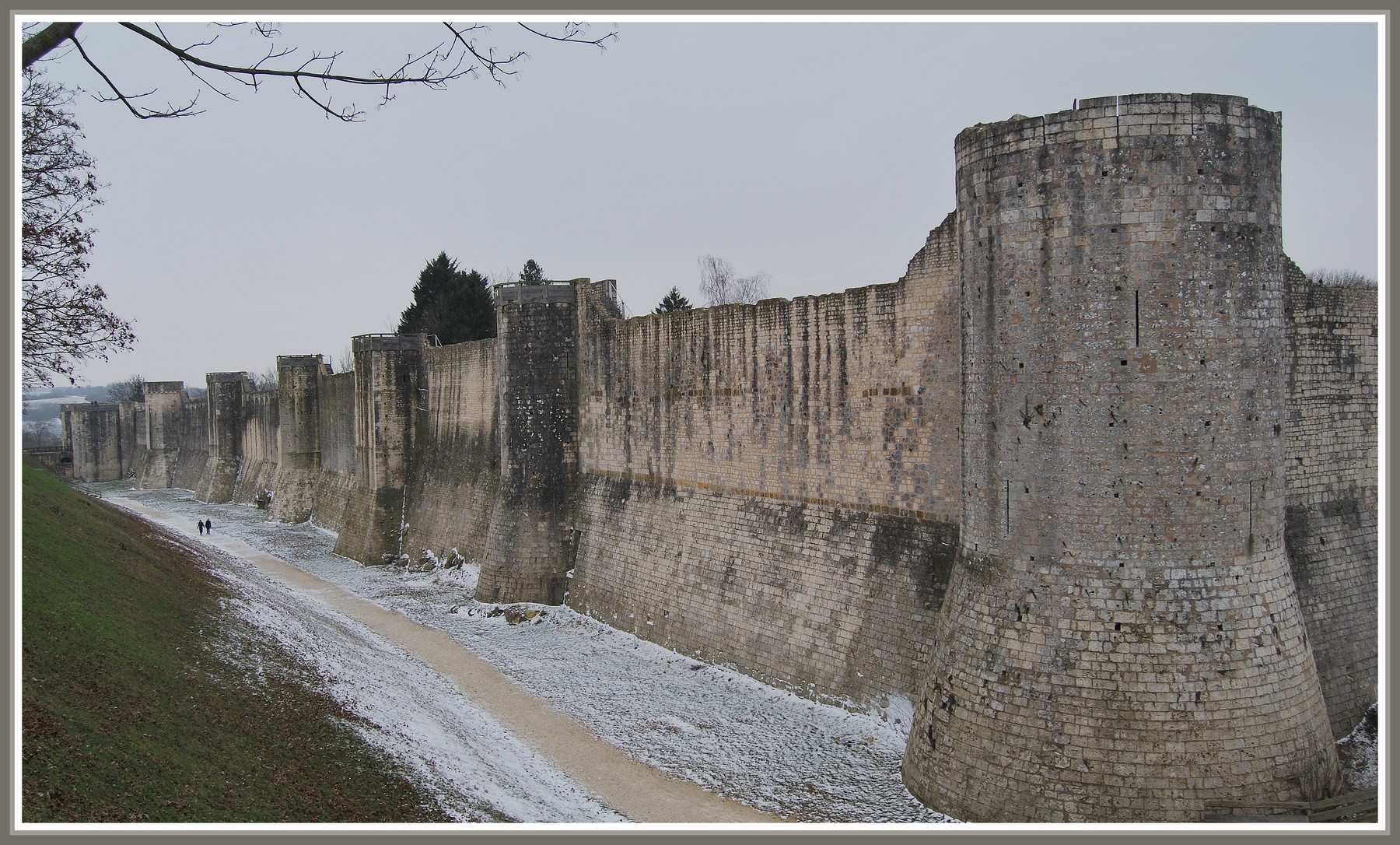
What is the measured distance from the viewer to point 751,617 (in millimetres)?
15430

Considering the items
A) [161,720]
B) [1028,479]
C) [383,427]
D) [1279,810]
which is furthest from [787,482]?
[383,427]

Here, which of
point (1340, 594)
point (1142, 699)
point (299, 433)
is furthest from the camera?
point (299, 433)

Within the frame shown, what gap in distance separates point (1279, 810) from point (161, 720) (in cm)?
1121

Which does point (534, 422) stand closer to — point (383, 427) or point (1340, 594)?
point (383, 427)

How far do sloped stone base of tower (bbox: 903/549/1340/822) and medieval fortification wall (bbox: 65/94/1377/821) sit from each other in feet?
0.09

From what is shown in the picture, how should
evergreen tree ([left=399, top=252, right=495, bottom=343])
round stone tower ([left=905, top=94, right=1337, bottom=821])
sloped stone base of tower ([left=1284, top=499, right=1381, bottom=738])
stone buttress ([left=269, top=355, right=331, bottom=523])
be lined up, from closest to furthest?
round stone tower ([left=905, top=94, right=1337, bottom=821]) < sloped stone base of tower ([left=1284, top=499, right=1381, bottom=738]) < stone buttress ([left=269, top=355, right=331, bottom=523]) < evergreen tree ([left=399, top=252, right=495, bottom=343])

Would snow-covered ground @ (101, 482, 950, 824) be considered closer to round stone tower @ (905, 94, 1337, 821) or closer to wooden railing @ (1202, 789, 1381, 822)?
round stone tower @ (905, 94, 1337, 821)

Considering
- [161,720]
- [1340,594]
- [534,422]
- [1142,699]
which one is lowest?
[161,720]

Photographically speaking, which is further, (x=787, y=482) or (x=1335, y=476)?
(x=787, y=482)

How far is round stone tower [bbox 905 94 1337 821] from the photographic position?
9.15 meters

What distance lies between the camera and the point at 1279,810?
8.96 metres

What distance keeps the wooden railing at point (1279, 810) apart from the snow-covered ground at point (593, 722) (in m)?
1.96

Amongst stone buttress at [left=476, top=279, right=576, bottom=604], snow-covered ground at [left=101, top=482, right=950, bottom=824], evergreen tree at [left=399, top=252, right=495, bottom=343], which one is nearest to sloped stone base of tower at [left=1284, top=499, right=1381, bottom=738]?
snow-covered ground at [left=101, top=482, right=950, bottom=824]

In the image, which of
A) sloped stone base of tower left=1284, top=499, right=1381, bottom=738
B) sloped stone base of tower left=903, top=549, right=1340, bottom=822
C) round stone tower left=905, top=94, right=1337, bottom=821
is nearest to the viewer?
sloped stone base of tower left=903, top=549, right=1340, bottom=822
